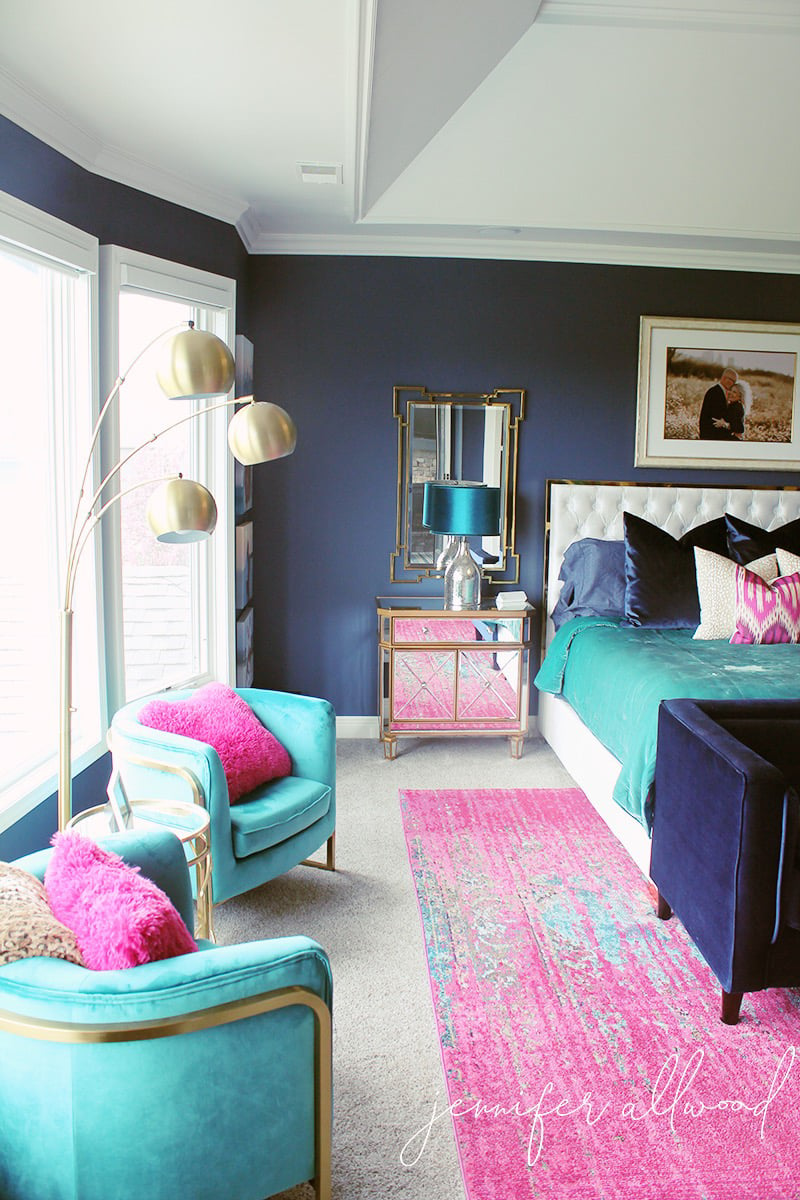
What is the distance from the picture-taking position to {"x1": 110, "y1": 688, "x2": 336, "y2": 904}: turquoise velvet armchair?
2.69 meters

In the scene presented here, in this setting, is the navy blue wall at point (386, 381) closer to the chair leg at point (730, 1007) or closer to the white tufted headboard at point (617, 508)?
the white tufted headboard at point (617, 508)

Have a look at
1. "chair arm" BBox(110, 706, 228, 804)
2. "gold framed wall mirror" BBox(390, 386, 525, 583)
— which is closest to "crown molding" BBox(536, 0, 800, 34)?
"gold framed wall mirror" BBox(390, 386, 525, 583)

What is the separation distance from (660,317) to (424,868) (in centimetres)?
324

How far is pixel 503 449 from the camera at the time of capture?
16.1ft

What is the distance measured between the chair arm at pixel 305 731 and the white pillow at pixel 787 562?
2379 millimetres

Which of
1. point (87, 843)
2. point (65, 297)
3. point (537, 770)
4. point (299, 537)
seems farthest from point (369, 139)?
point (537, 770)

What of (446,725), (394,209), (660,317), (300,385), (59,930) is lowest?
(446,725)

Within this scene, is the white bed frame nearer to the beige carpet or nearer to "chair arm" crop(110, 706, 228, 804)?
the beige carpet

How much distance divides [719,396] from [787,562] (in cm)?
118

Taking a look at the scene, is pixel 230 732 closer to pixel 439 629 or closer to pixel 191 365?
pixel 191 365

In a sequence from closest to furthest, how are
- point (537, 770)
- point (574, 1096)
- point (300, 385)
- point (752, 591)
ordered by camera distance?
1. point (574, 1096)
2. point (752, 591)
3. point (537, 770)
4. point (300, 385)

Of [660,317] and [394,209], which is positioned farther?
[660,317]

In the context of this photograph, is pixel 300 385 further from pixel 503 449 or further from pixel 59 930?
pixel 59 930

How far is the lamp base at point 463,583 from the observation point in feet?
15.4
